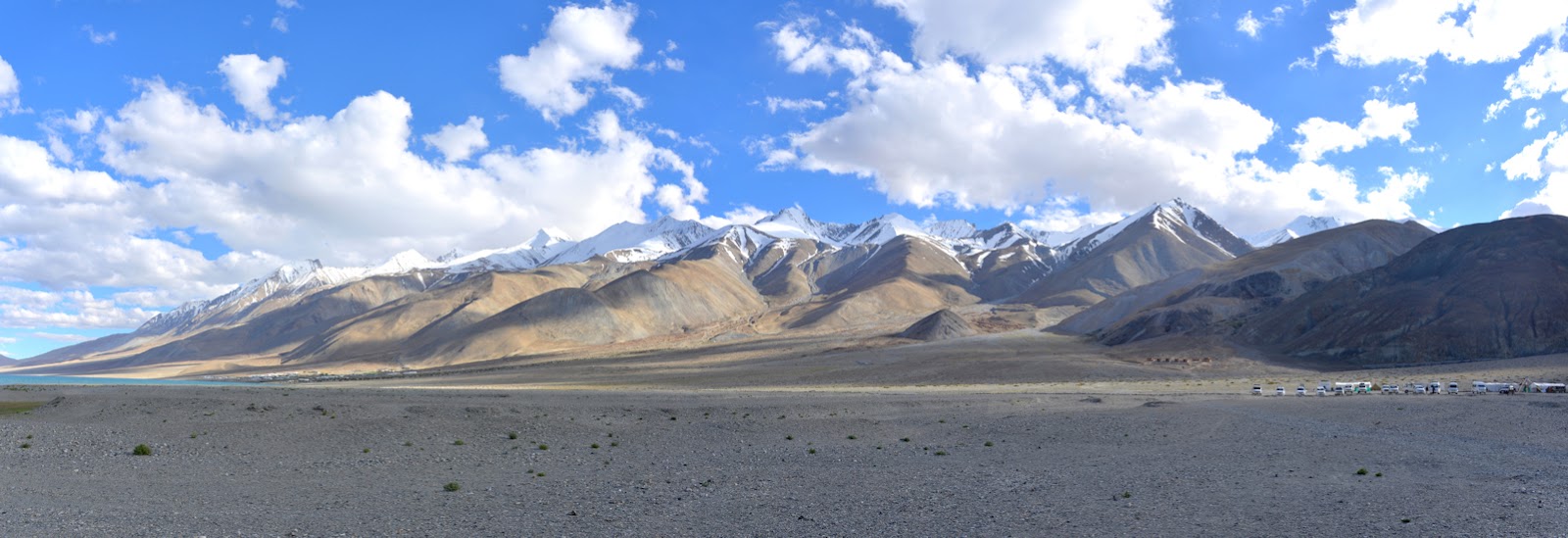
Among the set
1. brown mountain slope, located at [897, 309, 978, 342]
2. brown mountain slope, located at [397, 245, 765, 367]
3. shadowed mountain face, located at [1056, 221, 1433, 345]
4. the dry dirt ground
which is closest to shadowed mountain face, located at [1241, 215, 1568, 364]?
shadowed mountain face, located at [1056, 221, 1433, 345]

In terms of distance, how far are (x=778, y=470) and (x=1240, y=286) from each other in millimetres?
117975

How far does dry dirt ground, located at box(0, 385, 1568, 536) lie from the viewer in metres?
14.8

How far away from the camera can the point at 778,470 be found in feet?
71.2

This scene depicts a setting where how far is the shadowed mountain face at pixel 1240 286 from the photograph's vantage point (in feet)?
356

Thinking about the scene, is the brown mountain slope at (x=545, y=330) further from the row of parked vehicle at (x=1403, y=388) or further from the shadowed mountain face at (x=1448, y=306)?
the row of parked vehicle at (x=1403, y=388)

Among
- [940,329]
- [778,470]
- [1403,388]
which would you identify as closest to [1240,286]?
[940,329]

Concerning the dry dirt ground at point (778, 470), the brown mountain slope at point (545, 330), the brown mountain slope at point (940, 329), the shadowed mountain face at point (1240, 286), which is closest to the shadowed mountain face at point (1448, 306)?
the shadowed mountain face at point (1240, 286)

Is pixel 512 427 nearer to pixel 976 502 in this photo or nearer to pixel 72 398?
pixel 976 502

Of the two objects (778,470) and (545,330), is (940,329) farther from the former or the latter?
(778,470)

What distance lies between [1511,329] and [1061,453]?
74.9m

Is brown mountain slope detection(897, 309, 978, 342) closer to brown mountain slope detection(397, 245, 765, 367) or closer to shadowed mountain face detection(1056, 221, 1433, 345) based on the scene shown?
shadowed mountain face detection(1056, 221, 1433, 345)

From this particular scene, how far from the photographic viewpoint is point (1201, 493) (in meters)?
17.5

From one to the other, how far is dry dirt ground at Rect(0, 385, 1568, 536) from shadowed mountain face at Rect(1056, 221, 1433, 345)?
236 feet

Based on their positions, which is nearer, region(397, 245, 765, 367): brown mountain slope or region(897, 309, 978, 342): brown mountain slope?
region(897, 309, 978, 342): brown mountain slope
